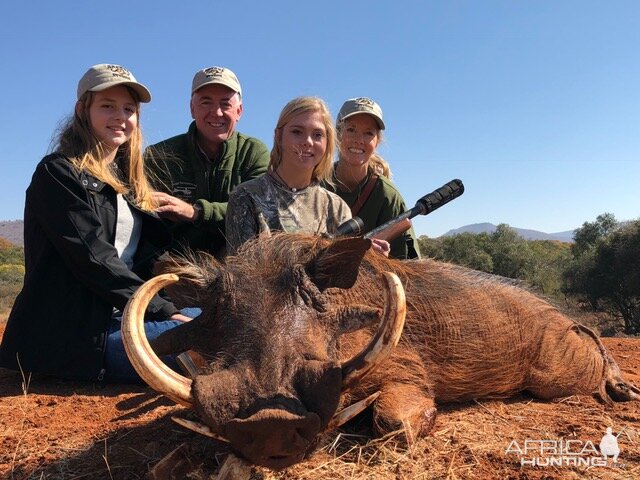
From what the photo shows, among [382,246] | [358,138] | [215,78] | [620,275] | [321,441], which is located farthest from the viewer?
[620,275]

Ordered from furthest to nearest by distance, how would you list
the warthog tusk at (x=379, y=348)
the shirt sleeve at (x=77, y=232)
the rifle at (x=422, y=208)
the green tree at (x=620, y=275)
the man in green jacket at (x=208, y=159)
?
the green tree at (x=620, y=275)
the man in green jacket at (x=208, y=159)
the rifle at (x=422, y=208)
the shirt sleeve at (x=77, y=232)
the warthog tusk at (x=379, y=348)

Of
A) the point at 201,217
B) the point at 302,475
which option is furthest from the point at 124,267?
the point at 302,475

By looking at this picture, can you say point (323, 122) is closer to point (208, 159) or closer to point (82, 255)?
point (208, 159)

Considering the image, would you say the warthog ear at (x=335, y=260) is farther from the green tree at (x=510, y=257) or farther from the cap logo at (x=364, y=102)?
the green tree at (x=510, y=257)

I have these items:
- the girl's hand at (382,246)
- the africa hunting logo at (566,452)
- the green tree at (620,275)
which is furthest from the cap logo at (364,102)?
the green tree at (620,275)

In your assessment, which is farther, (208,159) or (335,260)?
(208,159)

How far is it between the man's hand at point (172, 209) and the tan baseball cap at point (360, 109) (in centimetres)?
180

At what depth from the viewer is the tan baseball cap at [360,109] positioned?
535 centimetres

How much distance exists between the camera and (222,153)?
5242mm

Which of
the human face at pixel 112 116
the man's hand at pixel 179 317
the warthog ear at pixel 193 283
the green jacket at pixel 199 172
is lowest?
the man's hand at pixel 179 317

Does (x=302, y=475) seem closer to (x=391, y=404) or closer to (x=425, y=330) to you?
(x=391, y=404)

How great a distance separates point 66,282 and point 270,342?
7.07 ft

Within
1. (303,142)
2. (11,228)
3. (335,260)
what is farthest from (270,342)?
(11,228)

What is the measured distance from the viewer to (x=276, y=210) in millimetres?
4035
